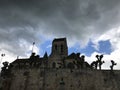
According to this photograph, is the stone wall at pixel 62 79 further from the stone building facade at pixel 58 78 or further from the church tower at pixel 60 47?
the church tower at pixel 60 47

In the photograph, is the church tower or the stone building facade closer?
the stone building facade

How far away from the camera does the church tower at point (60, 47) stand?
2349 inches

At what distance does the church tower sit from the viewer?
59.7 meters

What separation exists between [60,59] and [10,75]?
56.6 feet

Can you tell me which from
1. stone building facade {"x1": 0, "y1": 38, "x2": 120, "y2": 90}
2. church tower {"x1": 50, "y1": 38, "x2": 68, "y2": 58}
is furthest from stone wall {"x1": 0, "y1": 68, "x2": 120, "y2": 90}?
church tower {"x1": 50, "y1": 38, "x2": 68, "y2": 58}

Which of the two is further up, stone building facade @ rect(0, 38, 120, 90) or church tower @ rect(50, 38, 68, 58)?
church tower @ rect(50, 38, 68, 58)

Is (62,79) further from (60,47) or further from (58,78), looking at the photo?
(60,47)

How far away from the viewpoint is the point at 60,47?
61.5 meters

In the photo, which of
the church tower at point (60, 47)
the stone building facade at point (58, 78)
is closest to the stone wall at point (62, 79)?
the stone building facade at point (58, 78)

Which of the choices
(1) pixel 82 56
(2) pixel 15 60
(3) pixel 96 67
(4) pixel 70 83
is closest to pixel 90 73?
(3) pixel 96 67

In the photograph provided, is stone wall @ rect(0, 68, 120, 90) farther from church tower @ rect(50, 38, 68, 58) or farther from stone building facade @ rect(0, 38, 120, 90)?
church tower @ rect(50, 38, 68, 58)

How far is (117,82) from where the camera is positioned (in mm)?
42281

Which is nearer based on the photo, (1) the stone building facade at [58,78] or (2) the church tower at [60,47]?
(1) the stone building facade at [58,78]

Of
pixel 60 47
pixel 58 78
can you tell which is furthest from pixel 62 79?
pixel 60 47
